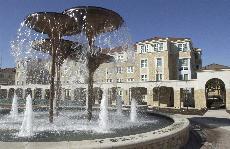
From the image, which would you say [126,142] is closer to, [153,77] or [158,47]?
[153,77]

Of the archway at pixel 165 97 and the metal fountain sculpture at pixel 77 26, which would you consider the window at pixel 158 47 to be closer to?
the archway at pixel 165 97

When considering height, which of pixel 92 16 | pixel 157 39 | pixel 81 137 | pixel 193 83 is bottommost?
pixel 81 137

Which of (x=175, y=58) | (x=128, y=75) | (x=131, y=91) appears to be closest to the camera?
(x=131, y=91)

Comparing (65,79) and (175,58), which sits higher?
(175,58)

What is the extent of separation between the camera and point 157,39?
180 feet

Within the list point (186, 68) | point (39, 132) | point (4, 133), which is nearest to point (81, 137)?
point (39, 132)

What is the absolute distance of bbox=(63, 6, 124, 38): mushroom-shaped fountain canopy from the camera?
16.9 m

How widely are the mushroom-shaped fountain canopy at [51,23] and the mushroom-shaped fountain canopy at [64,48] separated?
1610 millimetres

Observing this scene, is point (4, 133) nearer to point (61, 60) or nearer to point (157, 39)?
point (61, 60)

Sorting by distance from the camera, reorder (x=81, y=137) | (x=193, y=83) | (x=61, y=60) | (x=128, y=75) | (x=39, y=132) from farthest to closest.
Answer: (x=128, y=75)
(x=193, y=83)
(x=61, y=60)
(x=39, y=132)
(x=81, y=137)

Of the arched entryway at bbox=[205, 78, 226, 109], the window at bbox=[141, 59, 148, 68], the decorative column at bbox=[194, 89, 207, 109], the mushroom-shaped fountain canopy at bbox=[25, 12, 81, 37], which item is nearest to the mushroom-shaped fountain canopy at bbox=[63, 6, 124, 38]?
the mushroom-shaped fountain canopy at bbox=[25, 12, 81, 37]

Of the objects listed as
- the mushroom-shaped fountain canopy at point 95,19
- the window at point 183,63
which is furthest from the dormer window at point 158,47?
the mushroom-shaped fountain canopy at point 95,19

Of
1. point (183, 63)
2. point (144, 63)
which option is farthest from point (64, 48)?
point (183, 63)

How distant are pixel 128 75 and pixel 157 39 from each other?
944 cm
